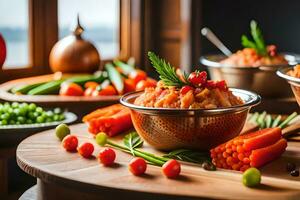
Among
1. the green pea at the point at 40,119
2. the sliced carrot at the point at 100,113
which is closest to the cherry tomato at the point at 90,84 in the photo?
the green pea at the point at 40,119

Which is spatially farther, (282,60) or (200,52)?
(200,52)

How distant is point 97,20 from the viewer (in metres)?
5.03

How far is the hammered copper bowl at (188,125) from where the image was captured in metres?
1.93

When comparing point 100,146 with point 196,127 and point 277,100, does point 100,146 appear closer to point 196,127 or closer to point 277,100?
point 196,127

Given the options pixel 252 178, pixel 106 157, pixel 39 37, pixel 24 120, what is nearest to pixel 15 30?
pixel 39 37

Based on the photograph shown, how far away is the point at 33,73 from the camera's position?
14.2 feet

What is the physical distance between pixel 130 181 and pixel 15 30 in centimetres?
263

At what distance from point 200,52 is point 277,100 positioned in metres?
2.09

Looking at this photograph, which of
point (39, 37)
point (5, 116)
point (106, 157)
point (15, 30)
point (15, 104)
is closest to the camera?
point (106, 157)

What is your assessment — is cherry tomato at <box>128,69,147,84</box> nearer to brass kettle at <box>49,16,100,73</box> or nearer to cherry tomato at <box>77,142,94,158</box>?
brass kettle at <box>49,16,100,73</box>

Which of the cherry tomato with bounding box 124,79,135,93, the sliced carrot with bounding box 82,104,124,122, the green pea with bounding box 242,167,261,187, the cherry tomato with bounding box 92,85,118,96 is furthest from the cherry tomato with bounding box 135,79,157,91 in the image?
the green pea with bounding box 242,167,261,187

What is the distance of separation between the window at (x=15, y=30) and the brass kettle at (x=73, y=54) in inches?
8.6

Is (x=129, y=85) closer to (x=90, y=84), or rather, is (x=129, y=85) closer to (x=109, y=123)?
(x=90, y=84)

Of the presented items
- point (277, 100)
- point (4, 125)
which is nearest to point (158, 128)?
point (4, 125)
